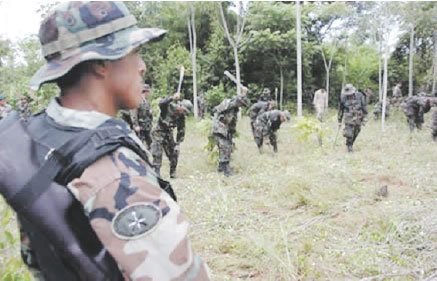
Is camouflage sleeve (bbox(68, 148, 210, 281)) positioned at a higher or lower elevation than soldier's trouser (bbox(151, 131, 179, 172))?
higher

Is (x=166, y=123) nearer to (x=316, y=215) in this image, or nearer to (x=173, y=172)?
(x=173, y=172)

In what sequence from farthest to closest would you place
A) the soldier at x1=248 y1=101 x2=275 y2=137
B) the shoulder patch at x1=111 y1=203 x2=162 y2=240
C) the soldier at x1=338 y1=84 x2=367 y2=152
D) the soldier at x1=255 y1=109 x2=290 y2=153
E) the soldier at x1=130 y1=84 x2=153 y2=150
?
the soldier at x1=248 y1=101 x2=275 y2=137
the soldier at x1=255 y1=109 x2=290 y2=153
the soldier at x1=338 y1=84 x2=367 y2=152
the soldier at x1=130 y1=84 x2=153 y2=150
the shoulder patch at x1=111 y1=203 x2=162 y2=240

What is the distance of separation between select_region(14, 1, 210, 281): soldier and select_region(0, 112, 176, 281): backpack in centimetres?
1

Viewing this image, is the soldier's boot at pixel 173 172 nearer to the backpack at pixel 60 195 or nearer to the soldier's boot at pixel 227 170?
the soldier's boot at pixel 227 170

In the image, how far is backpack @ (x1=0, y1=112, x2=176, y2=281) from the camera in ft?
2.32

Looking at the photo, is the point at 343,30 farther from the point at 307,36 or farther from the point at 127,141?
the point at 127,141

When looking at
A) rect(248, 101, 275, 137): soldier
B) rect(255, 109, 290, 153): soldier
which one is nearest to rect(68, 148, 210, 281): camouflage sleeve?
rect(255, 109, 290, 153): soldier

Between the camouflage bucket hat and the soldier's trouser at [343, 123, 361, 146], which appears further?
the soldier's trouser at [343, 123, 361, 146]

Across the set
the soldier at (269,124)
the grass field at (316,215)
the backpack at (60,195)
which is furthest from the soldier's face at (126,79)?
the soldier at (269,124)

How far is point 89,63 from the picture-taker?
82 cm

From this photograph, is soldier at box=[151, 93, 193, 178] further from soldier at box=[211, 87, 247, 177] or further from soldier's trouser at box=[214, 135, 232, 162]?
soldier's trouser at box=[214, 135, 232, 162]

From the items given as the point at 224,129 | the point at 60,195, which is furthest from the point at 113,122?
the point at 224,129

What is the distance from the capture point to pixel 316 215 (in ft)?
13.9

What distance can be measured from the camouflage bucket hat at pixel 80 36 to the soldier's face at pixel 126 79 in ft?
0.14
